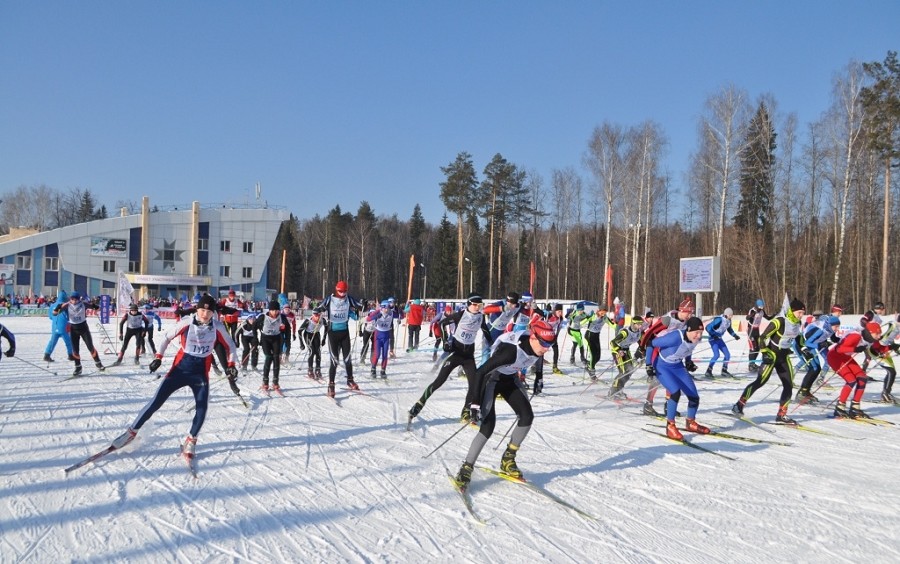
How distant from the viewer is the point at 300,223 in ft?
314

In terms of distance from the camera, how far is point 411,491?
17.6 feet

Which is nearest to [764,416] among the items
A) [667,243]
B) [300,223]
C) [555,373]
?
[555,373]

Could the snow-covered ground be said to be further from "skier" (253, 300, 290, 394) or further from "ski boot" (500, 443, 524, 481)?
"skier" (253, 300, 290, 394)

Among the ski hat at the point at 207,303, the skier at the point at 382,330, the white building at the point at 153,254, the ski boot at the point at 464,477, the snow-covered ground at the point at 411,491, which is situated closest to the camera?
the snow-covered ground at the point at 411,491

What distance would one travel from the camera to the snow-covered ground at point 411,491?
421cm

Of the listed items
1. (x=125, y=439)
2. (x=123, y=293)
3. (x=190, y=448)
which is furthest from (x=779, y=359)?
(x=123, y=293)

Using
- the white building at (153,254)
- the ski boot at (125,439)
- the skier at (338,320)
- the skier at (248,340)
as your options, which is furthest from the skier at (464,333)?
the white building at (153,254)

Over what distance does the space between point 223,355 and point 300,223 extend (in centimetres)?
8770

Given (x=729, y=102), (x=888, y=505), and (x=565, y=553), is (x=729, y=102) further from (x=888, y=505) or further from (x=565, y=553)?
(x=565, y=553)

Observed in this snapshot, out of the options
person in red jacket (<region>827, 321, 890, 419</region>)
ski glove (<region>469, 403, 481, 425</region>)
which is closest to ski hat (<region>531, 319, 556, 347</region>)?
ski glove (<region>469, 403, 481, 425</region>)

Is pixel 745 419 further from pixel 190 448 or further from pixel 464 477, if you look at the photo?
pixel 190 448

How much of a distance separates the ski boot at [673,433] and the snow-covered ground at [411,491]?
0.20 m

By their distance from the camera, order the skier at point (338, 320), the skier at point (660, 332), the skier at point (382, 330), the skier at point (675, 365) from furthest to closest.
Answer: the skier at point (382, 330) < the skier at point (338, 320) < the skier at point (660, 332) < the skier at point (675, 365)

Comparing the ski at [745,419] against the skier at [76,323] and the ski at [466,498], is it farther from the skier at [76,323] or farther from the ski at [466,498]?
the skier at [76,323]
